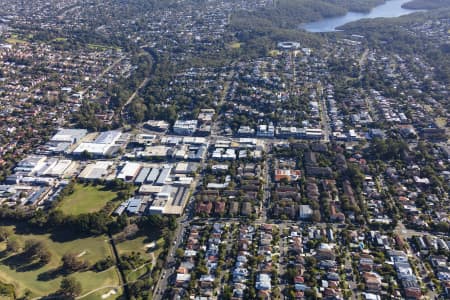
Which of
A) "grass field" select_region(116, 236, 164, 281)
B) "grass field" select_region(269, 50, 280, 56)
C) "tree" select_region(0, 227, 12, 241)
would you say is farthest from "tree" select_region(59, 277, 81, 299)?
"grass field" select_region(269, 50, 280, 56)

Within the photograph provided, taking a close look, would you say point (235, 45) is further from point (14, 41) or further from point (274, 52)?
point (14, 41)

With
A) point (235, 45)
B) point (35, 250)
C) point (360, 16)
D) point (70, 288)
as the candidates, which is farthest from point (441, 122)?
point (360, 16)

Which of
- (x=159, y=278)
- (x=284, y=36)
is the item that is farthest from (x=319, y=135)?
(x=284, y=36)

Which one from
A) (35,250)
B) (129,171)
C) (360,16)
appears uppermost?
(360,16)

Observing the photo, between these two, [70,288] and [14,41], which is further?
[14,41]

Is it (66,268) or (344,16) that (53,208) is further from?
(344,16)

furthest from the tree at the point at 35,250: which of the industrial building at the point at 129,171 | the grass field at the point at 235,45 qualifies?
the grass field at the point at 235,45
